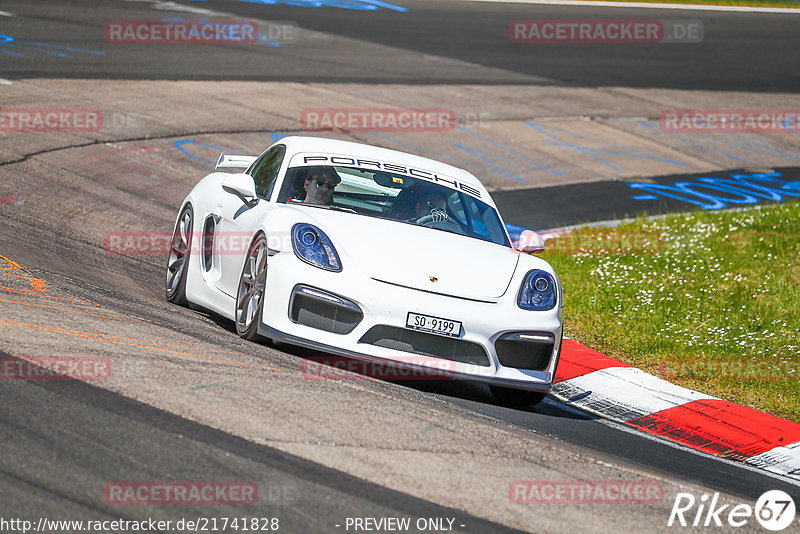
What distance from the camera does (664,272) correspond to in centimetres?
1135

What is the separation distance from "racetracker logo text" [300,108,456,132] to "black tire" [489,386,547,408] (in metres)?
10.3

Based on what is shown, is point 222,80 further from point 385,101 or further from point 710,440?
point 710,440

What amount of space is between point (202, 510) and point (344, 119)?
14.1 m

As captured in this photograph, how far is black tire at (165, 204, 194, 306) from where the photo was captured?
8406mm

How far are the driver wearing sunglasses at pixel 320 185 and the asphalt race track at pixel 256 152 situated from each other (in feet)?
3.64

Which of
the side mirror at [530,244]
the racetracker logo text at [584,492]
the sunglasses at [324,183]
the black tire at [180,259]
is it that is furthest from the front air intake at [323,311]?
the black tire at [180,259]

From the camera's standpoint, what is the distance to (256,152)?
604 inches

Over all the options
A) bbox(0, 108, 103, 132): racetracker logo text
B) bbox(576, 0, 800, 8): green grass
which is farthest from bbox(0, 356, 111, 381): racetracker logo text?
bbox(576, 0, 800, 8): green grass

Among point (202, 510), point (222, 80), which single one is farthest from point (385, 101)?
point (202, 510)

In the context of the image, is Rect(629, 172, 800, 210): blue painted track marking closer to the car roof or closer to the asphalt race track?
the asphalt race track

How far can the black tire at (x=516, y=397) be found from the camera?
23.2 ft

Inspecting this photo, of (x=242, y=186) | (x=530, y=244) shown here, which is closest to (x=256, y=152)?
(x=242, y=186)

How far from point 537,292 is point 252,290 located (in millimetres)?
1788

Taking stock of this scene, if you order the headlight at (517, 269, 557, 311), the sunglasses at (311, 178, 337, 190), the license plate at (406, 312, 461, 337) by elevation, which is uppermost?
the sunglasses at (311, 178, 337, 190)
